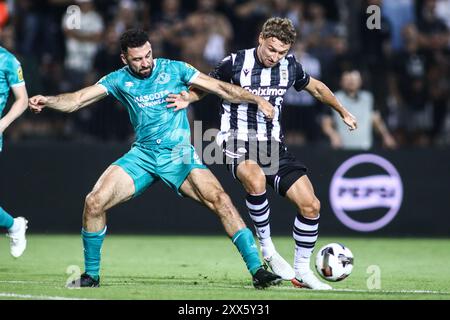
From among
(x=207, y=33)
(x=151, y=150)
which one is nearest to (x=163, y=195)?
(x=207, y=33)

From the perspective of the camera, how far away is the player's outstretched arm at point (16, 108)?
400 inches

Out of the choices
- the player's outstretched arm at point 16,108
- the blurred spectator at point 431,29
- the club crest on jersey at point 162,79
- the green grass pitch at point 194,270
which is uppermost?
the blurred spectator at point 431,29

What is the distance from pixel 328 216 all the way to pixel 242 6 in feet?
13.9

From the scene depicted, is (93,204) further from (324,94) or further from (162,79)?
(324,94)

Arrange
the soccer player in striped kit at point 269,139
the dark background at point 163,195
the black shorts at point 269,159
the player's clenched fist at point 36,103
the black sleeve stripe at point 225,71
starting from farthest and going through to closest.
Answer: the dark background at point 163,195 → the black sleeve stripe at point 225,71 → the black shorts at point 269,159 → the soccer player in striped kit at point 269,139 → the player's clenched fist at point 36,103

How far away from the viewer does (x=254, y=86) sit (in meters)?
10.1

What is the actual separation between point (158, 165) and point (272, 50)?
157cm

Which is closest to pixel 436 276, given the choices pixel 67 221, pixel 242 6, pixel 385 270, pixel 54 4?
pixel 385 270

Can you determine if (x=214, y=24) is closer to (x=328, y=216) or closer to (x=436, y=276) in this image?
(x=328, y=216)

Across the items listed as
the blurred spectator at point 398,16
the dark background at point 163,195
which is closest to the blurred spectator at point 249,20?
the blurred spectator at point 398,16

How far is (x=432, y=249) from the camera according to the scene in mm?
14117

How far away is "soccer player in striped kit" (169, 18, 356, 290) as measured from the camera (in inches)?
383

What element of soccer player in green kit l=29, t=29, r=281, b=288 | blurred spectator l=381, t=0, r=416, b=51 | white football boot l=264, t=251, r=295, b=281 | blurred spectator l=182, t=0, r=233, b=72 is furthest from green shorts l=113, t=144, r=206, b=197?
blurred spectator l=381, t=0, r=416, b=51

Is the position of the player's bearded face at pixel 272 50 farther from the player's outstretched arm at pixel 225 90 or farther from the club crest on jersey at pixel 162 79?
the club crest on jersey at pixel 162 79
